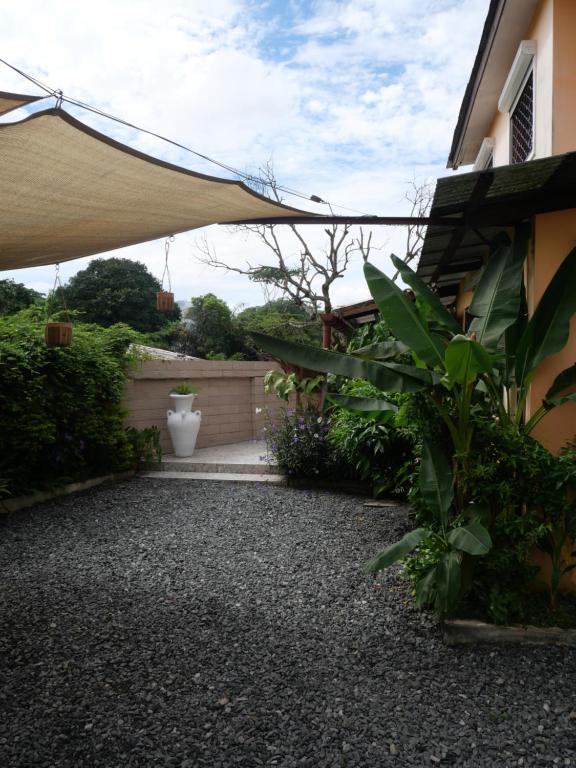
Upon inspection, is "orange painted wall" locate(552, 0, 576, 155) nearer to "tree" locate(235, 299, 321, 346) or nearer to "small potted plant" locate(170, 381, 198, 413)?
"small potted plant" locate(170, 381, 198, 413)

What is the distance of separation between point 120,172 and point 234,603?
109 inches

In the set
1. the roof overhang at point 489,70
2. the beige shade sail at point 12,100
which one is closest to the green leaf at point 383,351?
the beige shade sail at point 12,100

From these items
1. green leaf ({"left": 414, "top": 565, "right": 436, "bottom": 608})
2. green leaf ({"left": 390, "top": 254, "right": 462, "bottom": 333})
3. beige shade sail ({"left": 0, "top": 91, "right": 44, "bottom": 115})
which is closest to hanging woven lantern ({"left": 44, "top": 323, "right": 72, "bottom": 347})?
beige shade sail ({"left": 0, "top": 91, "right": 44, "bottom": 115})

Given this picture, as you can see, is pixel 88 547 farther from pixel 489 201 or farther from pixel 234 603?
pixel 489 201

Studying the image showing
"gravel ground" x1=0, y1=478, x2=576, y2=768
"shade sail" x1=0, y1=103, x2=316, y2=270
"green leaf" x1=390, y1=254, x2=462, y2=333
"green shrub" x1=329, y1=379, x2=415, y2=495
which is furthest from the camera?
"green shrub" x1=329, y1=379, x2=415, y2=495

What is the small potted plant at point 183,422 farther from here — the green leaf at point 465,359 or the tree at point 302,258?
the tree at point 302,258

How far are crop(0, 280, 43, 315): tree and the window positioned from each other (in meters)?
14.1

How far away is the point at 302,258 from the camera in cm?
1722

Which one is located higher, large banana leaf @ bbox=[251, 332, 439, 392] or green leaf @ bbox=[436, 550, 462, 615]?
large banana leaf @ bbox=[251, 332, 439, 392]

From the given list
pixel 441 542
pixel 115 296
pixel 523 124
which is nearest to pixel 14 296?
pixel 115 296

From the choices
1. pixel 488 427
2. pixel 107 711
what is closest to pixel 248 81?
pixel 488 427

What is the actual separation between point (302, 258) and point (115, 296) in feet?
25.7

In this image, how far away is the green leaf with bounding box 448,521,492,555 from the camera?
110 inches

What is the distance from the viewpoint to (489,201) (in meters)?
3.50
